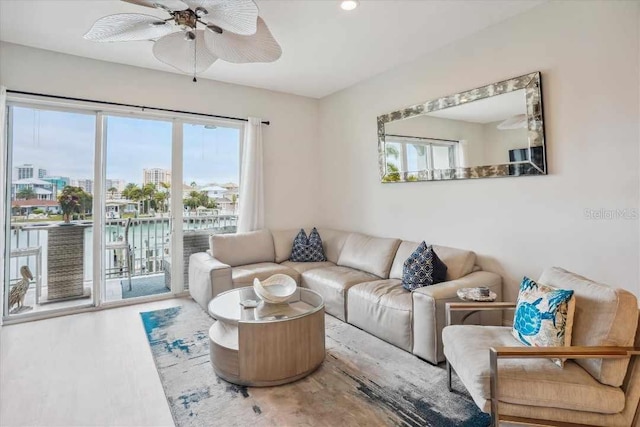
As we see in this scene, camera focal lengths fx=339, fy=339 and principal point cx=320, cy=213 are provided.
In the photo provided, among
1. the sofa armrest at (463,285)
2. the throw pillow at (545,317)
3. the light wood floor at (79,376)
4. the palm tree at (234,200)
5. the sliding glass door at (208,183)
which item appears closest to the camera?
the throw pillow at (545,317)

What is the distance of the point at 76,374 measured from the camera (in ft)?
7.80

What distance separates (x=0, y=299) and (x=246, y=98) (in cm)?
342

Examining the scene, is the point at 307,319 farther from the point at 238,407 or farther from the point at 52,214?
the point at 52,214

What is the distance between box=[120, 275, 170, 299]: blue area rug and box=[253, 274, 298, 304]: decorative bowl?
2.02 metres

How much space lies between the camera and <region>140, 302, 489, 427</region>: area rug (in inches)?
74.0

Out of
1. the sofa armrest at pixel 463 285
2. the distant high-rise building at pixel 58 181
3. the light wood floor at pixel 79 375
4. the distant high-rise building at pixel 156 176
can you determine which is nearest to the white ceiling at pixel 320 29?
the distant high-rise building at pixel 156 176

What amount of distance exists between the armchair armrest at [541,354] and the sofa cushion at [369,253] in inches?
77.7

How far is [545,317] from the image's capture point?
5.67 feet

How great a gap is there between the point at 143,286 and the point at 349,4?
3.80m

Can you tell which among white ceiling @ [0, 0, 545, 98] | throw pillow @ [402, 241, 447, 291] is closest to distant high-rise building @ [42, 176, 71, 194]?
white ceiling @ [0, 0, 545, 98]

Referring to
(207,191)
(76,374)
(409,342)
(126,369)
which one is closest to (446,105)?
(409,342)

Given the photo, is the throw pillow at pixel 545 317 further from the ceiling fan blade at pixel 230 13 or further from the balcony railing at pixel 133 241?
the balcony railing at pixel 133 241

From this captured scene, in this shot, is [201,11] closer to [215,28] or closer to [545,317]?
[215,28]

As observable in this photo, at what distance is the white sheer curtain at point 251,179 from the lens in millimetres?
4500
